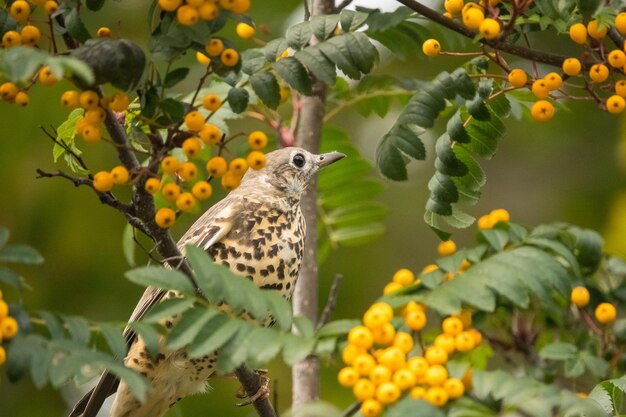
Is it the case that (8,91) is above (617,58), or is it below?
above

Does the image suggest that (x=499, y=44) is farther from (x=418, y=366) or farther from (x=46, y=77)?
(x=46, y=77)

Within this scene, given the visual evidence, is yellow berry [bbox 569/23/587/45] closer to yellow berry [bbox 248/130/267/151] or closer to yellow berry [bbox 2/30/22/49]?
yellow berry [bbox 248/130/267/151]

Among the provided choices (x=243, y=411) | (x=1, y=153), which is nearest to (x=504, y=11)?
(x=243, y=411)

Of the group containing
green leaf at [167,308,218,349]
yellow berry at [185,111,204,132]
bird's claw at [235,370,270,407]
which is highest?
yellow berry at [185,111,204,132]

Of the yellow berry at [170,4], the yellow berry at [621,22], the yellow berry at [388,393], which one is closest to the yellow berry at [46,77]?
the yellow berry at [170,4]

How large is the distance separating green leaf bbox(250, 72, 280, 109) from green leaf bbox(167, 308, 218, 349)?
72 cm

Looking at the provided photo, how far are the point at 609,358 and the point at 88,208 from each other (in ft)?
10.2

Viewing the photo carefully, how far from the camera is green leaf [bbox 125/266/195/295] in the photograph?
255 cm

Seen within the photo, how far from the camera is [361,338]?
8.75ft

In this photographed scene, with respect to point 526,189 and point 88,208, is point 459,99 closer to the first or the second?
point 88,208

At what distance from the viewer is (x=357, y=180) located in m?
5.32

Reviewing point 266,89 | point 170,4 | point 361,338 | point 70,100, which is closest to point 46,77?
point 70,100

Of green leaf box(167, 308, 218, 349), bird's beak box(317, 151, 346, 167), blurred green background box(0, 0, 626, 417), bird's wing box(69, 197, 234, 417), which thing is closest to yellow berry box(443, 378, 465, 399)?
green leaf box(167, 308, 218, 349)

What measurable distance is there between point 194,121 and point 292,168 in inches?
80.7
